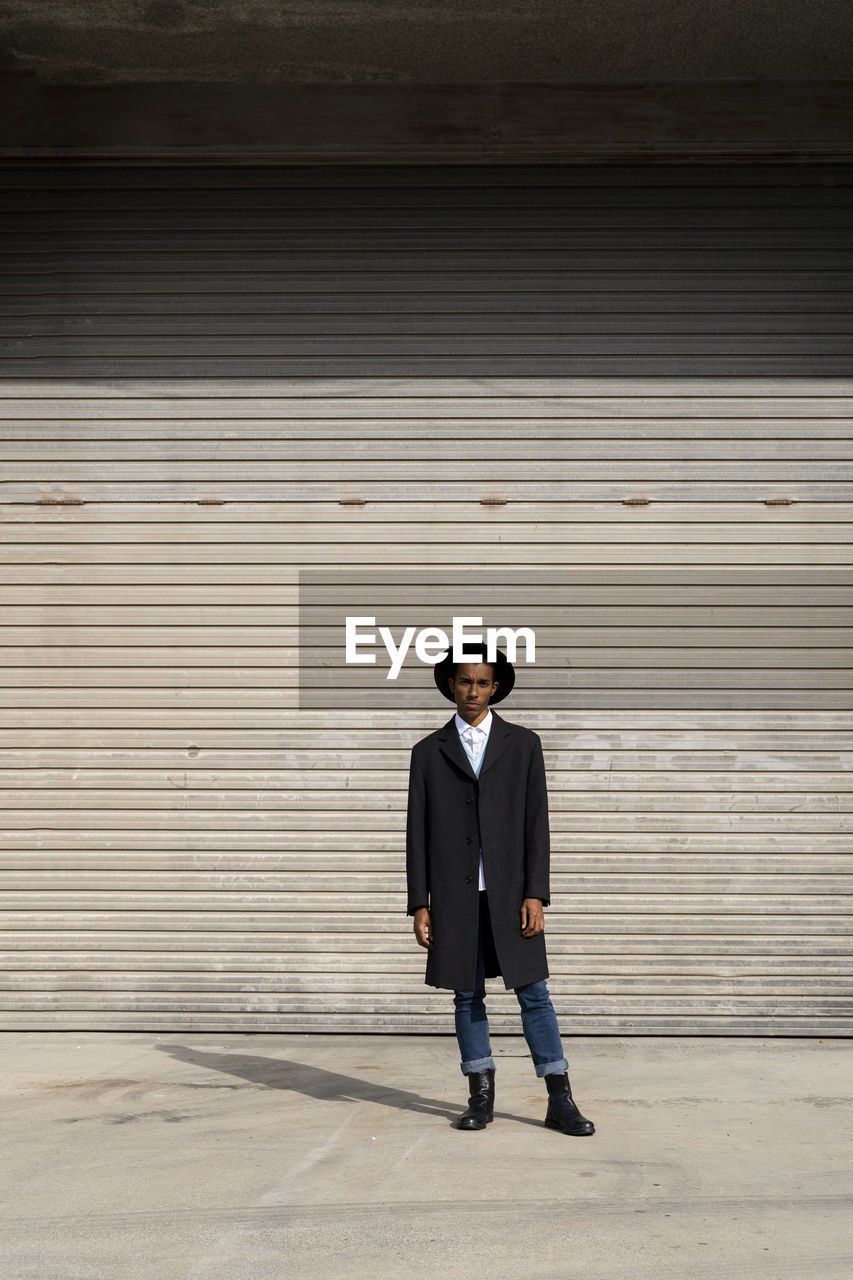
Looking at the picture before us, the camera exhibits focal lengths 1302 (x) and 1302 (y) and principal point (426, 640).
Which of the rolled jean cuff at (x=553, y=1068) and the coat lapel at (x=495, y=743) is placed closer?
the rolled jean cuff at (x=553, y=1068)

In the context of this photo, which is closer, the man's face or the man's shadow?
the man's face

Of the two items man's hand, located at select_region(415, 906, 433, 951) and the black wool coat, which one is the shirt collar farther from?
man's hand, located at select_region(415, 906, 433, 951)

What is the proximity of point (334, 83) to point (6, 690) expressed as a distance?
378 centimetres

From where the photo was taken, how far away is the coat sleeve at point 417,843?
5121 millimetres

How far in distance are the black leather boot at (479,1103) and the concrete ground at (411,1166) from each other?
0.06m

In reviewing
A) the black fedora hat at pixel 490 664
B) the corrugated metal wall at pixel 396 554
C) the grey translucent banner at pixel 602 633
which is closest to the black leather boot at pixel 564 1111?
the black fedora hat at pixel 490 664

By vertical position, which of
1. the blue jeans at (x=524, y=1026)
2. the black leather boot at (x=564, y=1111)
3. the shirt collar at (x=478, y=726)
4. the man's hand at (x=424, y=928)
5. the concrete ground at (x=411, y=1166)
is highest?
the shirt collar at (x=478, y=726)

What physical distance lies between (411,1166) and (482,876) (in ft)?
3.57

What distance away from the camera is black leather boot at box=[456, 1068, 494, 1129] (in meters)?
4.95

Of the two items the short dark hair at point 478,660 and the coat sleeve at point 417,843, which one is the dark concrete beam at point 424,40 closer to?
the short dark hair at point 478,660

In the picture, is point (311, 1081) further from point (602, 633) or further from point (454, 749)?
point (602, 633)
